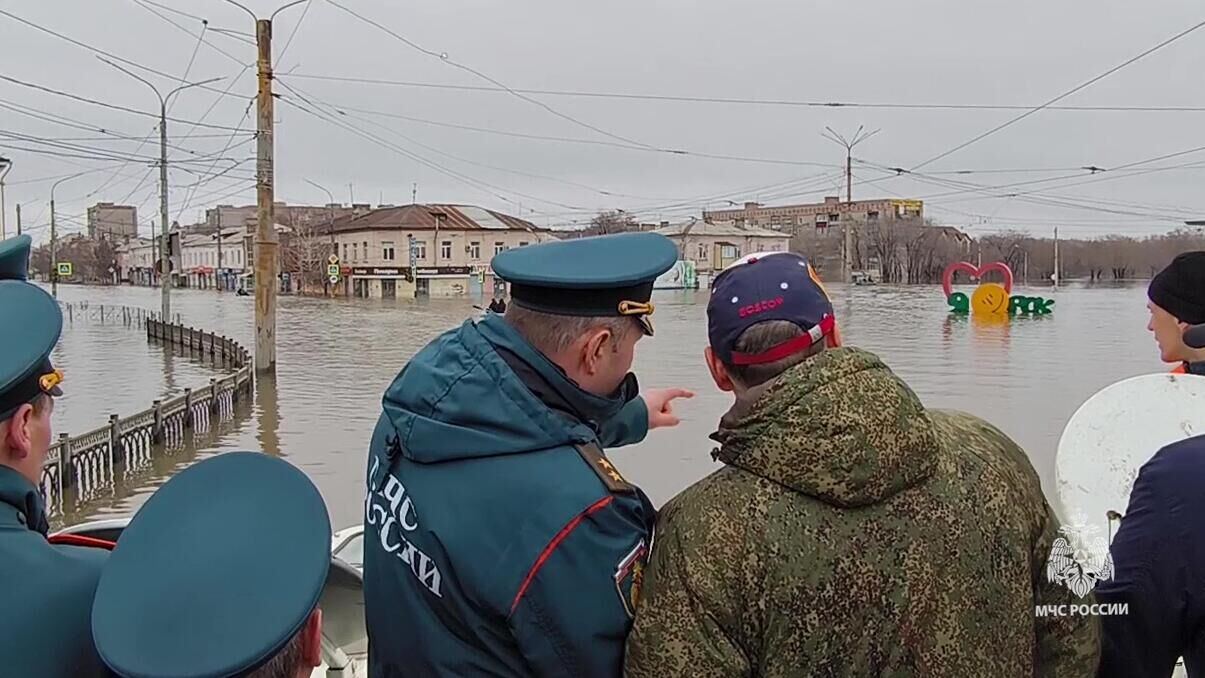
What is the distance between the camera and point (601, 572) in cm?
149

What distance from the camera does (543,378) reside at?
64.4 inches

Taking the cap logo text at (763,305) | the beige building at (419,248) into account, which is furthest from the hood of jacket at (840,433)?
the beige building at (419,248)

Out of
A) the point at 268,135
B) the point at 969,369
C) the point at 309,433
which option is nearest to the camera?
the point at 309,433

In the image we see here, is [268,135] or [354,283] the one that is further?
[354,283]

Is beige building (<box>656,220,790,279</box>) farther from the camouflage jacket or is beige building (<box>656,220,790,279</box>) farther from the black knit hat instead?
the camouflage jacket

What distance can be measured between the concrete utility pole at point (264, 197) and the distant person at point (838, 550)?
65.0 feet

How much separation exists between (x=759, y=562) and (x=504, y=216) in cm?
8185

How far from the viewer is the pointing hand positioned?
2.34 m

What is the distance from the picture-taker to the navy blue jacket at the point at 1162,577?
5.65ft

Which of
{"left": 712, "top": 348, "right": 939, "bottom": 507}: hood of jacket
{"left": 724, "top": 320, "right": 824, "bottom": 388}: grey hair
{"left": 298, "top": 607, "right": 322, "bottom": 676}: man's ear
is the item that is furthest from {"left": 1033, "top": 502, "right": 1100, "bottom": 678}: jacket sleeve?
{"left": 298, "top": 607, "right": 322, "bottom": 676}: man's ear

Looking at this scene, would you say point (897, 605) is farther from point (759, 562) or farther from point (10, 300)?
point (10, 300)

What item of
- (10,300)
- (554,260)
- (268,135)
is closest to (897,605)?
(554,260)

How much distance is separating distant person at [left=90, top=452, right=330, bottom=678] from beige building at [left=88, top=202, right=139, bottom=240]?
10242 centimetres

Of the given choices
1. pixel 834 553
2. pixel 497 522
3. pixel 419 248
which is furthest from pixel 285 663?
pixel 419 248
